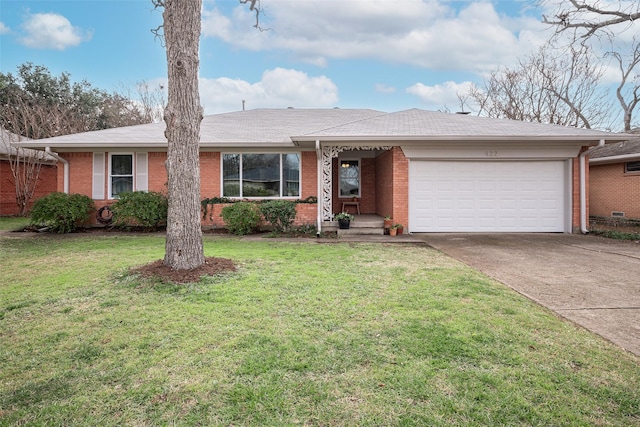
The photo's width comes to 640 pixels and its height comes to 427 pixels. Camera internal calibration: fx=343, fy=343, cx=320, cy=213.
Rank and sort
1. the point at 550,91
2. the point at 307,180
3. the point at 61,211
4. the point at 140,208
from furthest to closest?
the point at 550,91 < the point at 307,180 < the point at 140,208 < the point at 61,211

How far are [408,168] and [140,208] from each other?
8.46 m

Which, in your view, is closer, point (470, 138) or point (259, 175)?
point (470, 138)

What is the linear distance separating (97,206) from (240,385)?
12.1 m

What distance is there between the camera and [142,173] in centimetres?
1199

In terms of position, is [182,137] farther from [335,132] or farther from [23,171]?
[23,171]

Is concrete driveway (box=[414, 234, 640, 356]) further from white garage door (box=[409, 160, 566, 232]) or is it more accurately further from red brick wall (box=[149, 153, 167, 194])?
red brick wall (box=[149, 153, 167, 194])

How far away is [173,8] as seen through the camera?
18.0ft

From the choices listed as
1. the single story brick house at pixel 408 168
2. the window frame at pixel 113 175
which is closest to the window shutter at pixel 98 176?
the single story brick house at pixel 408 168

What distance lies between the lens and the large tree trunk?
543 centimetres

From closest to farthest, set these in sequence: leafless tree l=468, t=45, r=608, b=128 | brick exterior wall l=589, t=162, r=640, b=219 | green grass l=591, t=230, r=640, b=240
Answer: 1. green grass l=591, t=230, r=640, b=240
2. brick exterior wall l=589, t=162, r=640, b=219
3. leafless tree l=468, t=45, r=608, b=128

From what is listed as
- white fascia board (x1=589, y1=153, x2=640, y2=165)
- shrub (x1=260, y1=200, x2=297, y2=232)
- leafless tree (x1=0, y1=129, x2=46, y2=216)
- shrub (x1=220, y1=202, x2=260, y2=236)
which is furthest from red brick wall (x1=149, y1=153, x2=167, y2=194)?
white fascia board (x1=589, y1=153, x2=640, y2=165)

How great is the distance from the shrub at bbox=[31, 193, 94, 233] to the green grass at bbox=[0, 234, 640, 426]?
6.44 meters

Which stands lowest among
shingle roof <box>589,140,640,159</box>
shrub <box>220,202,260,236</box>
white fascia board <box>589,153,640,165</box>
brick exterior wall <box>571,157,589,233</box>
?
shrub <box>220,202,260,236</box>

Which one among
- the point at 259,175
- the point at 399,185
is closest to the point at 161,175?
the point at 259,175
